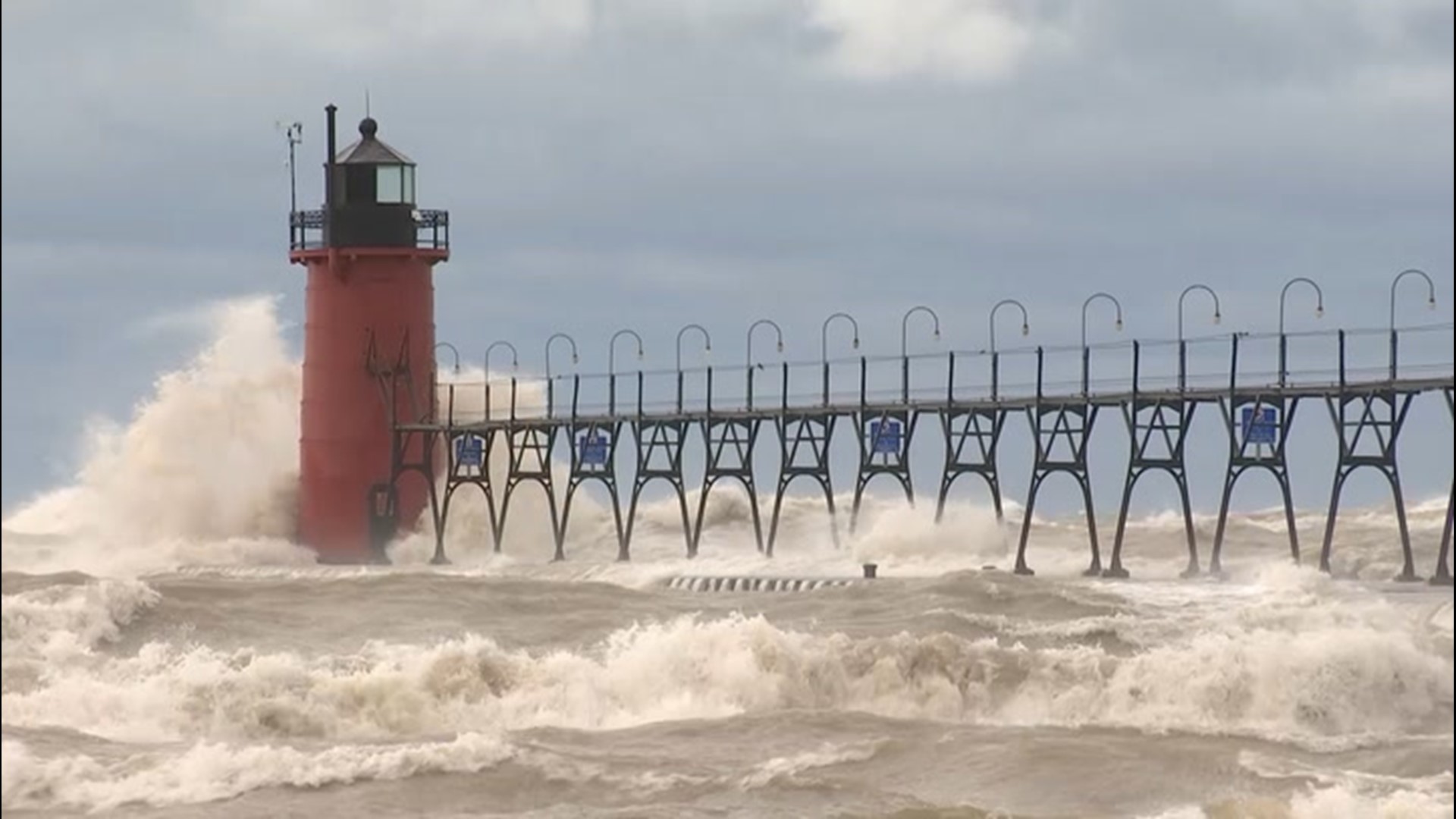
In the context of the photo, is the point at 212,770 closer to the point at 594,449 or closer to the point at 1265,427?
the point at 1265,427

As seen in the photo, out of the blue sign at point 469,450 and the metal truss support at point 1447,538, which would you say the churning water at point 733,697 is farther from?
the blue sign at point 469,450

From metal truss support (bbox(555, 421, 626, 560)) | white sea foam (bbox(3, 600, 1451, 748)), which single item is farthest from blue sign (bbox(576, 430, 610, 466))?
white sea foam (bbox(3, 600, 1451, 748))

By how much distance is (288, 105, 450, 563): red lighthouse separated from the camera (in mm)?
47906

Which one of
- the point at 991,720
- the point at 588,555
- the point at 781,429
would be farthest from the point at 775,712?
the point at 588,555

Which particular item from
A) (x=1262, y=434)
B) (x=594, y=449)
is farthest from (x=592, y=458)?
(x=1262, y=434)

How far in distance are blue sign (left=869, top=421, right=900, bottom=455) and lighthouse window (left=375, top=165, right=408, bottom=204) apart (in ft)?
37.2

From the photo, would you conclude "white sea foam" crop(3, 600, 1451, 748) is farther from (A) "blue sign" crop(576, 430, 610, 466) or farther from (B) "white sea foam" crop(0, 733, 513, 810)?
(A) "blue sign" crop(576, 430, 610, 466)

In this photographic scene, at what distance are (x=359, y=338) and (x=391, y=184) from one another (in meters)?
2.76

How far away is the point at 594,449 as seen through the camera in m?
46.6

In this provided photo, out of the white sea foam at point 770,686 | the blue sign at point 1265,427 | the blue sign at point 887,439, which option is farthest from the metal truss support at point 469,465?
the white sea foam at point 770,686

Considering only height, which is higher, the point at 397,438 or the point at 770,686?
the point at 397,438

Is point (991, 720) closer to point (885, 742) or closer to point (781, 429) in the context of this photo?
point (885, 742)

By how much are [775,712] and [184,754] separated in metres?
5.46

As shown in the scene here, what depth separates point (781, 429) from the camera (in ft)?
140
